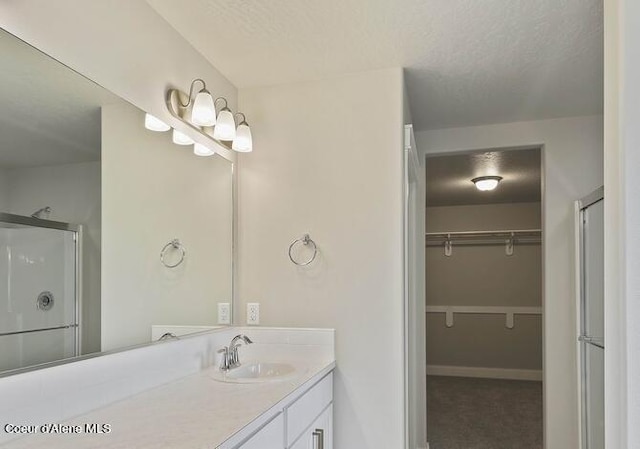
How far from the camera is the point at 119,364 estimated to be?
5.48 feet

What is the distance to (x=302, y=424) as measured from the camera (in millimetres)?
1911

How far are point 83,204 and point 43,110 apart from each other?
318 millimetres

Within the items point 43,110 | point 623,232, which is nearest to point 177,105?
point 43,110

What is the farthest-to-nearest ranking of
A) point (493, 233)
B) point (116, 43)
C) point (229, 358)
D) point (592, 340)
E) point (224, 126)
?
point (493, 233)
point (592, 340)
point (224, 126)
point (229, 358)
point (116, 43)

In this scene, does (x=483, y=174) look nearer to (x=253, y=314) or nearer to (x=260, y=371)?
(x=253, y=314)

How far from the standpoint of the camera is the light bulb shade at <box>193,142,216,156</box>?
231cm

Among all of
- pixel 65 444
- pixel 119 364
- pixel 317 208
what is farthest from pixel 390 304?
pixel 65 444

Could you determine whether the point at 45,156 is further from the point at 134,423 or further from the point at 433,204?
the point at 433,204

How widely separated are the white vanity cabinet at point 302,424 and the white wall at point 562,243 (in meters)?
1.71

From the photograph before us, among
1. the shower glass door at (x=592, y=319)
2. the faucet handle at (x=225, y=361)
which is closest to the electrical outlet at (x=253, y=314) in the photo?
the faucet handle at (x=225, y=361)

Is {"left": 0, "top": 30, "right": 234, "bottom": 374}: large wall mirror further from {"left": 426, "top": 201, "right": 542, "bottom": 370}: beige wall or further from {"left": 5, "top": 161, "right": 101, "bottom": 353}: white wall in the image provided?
{"left": 426, "top": 201, "right": 542, "bottom": 370}: beige wall

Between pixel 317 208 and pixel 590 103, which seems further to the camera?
pixel 590 103

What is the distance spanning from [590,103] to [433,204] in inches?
148

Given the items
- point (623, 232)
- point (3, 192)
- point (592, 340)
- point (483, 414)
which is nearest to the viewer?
point (3, 192)
